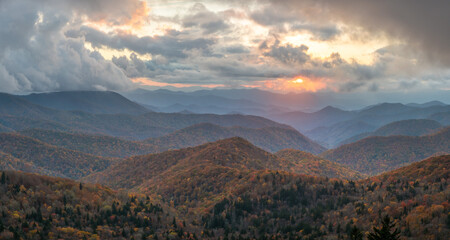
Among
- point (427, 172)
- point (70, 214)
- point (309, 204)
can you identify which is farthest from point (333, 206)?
point (70, 214)

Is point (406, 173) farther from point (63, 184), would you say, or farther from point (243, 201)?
point (63, 184)

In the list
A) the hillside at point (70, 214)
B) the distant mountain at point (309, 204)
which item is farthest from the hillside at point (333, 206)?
the hillside at point (70, 214)

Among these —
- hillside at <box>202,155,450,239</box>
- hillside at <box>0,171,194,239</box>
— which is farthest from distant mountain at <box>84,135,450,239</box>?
hillside at <box>0,171,194,239</box>

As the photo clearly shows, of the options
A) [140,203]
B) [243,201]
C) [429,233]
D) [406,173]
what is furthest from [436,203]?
[140,203]

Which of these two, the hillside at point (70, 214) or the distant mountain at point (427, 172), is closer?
the hillside at point (70, 214)

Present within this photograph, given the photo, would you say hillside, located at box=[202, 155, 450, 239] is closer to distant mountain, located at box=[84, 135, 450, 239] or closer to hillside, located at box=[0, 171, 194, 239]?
distant mountain, located at box=[84, 135, 450, 239]

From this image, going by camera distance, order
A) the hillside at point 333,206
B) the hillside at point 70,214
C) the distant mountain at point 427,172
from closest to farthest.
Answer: the hillside at point 70,214 < the hillside at point 333,206 < the distant mountain at point 427,172

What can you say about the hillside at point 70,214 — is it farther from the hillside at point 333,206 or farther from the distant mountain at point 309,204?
the hillside at point 333,206

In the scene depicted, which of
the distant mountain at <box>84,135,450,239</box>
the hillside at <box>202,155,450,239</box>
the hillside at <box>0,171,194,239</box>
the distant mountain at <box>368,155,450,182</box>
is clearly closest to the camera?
the hillside at <box>0,171,194,239</box>
